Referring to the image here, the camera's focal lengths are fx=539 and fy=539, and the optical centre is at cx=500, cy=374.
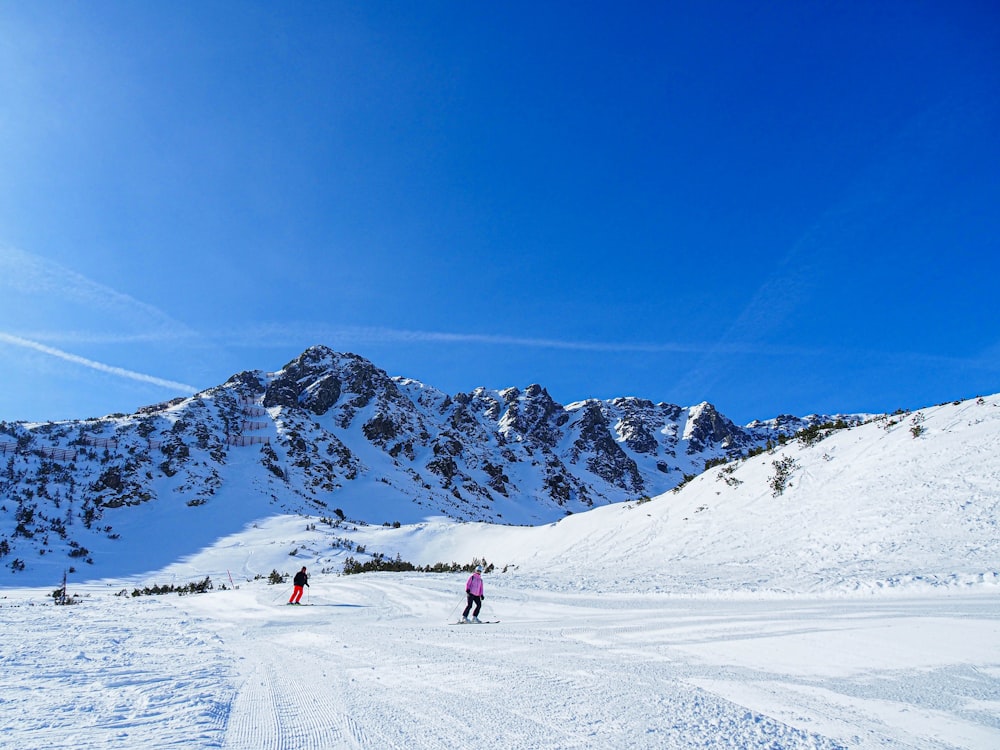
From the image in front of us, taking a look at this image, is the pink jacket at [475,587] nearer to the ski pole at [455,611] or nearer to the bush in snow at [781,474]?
the ski pole at [455,611]

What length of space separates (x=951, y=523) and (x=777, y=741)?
1198cm

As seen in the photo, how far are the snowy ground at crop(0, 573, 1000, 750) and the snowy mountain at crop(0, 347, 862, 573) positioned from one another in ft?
58.3

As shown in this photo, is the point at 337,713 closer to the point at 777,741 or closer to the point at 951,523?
the point at 777,741

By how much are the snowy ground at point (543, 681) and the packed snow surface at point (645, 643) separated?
32 mm

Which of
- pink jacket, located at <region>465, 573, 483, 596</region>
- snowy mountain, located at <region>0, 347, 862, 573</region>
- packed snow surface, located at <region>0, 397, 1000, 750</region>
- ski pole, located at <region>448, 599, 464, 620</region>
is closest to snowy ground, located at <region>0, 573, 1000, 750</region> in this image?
packed snow surface, located at <region>0, 397, 1000, 750</region>

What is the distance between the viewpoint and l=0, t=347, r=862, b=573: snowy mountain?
3616 cm

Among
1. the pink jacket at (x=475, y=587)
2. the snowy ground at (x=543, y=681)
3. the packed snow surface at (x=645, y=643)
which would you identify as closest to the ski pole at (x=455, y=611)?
the packed snow surface at (x=645, y=643)

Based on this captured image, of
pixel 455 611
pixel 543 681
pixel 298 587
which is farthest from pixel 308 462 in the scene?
pixel 543 681

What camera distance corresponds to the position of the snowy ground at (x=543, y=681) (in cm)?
413

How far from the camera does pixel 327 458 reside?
63.6 m

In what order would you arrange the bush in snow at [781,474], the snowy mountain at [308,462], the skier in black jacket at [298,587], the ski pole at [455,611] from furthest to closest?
the snowy mountain at [308,462]
the bush in snow at [781,474]
the skier in black jacket at [298,587]
the ski pole at [455,611]

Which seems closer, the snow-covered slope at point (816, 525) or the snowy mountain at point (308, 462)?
the snow-covered slope at point (816, 525)

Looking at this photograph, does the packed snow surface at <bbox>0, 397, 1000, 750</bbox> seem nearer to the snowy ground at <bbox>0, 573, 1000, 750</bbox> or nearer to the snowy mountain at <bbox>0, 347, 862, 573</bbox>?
the snowy ground at <bbox>0, 573, 1000, 750</bbox>

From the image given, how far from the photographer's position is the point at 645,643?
747 cm
